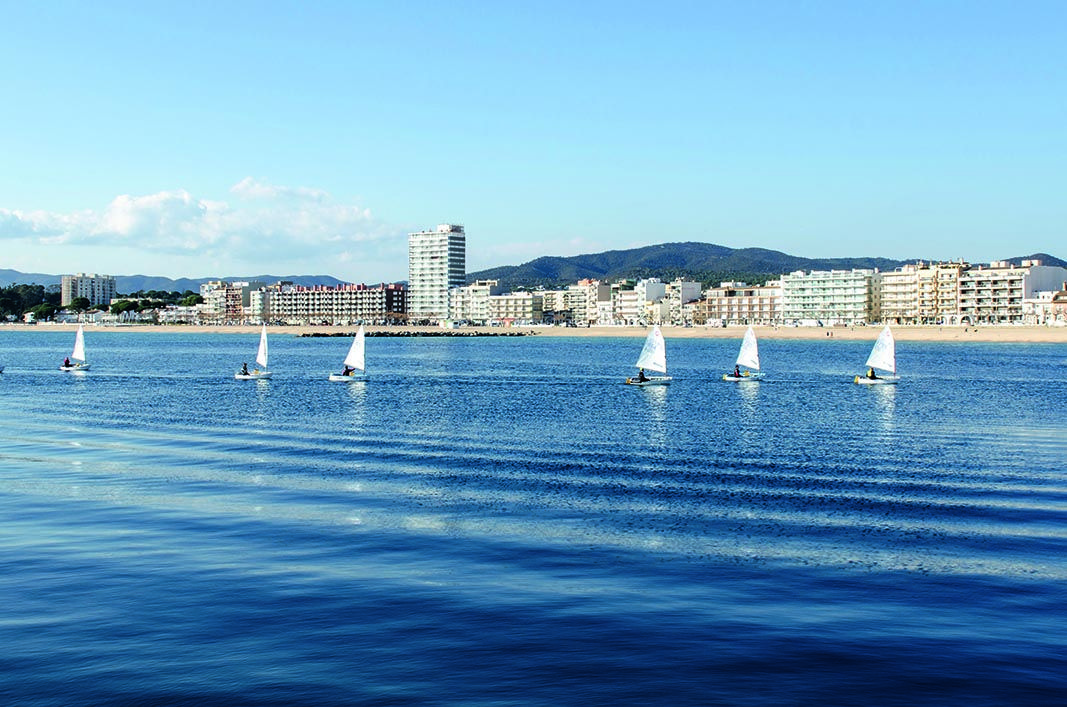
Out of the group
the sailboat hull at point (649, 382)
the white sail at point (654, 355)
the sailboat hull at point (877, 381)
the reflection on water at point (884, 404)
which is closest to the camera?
the reflection on water at point (884, 404)

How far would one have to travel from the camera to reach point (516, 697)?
Result: 16.5m

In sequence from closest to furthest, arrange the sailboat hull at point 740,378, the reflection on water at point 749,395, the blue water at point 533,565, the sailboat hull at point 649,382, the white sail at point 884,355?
1. the blue water at point 533,565
2. the reflection on water at point 749,395
3. the sailboat hull at point 649,382
4. the white sail at point 884,355
5. the sailboat hull at point 740,378

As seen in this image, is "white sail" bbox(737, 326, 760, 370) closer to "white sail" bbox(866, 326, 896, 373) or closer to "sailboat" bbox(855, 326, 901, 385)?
"sailboat" bbox(855, 326, 901, 385)

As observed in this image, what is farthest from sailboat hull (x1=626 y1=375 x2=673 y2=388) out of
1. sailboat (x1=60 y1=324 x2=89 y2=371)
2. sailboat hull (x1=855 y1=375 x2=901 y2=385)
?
sailboat (x1=60 y1=324 x2=89 y2=371)

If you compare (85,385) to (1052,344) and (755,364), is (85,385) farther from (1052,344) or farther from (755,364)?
(1052,344)

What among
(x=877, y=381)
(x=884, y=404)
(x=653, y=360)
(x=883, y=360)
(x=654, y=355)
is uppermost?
(x=654, y=355)

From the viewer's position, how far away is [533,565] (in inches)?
952

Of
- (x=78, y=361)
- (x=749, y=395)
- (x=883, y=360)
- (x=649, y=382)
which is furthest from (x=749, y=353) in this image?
(x=78, y=361)

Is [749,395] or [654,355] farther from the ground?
[654,355]

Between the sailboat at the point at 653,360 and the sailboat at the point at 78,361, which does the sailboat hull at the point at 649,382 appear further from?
the sailboat at the point at 78,361

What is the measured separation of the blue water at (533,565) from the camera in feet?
56.7

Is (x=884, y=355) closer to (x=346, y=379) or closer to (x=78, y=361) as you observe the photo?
(x=346, y=379)

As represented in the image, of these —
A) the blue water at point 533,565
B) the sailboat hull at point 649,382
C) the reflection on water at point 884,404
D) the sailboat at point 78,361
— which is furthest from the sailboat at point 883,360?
the sailboat at point 78,361

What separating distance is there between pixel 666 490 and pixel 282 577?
14.9m
